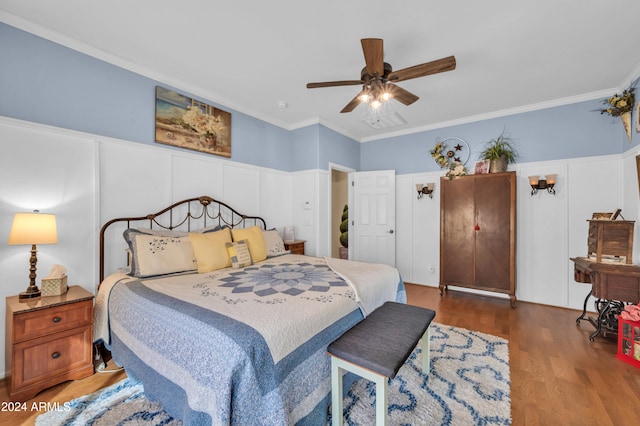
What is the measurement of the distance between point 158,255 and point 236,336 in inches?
61.7

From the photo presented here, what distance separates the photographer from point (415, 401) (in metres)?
1.75

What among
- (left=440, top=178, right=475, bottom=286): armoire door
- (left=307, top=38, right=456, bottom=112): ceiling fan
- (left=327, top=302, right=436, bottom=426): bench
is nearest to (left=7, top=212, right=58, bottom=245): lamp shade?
(left=327, top=302, right=436, bottom=426): bench

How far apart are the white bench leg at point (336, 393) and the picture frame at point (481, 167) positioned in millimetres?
3581

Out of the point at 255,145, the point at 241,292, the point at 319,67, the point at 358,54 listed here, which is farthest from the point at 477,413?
the point at 255,145

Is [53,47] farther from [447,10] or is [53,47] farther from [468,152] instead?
[468,152]

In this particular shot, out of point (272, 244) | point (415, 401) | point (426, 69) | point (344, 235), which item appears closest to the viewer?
point (415, 401)

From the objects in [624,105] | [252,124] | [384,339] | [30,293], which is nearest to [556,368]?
[384,339]

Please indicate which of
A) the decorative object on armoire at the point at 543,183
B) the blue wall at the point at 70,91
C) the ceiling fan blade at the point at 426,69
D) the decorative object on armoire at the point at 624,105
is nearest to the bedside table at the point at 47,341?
the blue wall at the point at 70,91

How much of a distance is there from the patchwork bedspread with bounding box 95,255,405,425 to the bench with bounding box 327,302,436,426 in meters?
0.09

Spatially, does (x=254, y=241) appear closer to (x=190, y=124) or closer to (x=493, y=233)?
(x=190, y=124)

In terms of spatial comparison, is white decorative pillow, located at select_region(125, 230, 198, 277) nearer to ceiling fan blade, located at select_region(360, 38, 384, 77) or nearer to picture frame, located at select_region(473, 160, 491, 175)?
ceiling fan blade, located at select_region(360, 38, 384, 77)

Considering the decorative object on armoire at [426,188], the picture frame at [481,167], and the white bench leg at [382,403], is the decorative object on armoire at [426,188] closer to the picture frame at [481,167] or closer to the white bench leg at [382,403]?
the picture frame at [481,167]

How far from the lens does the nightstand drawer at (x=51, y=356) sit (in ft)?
5.65

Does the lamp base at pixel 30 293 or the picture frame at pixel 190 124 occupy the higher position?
the picture frame at pixel 190 124
